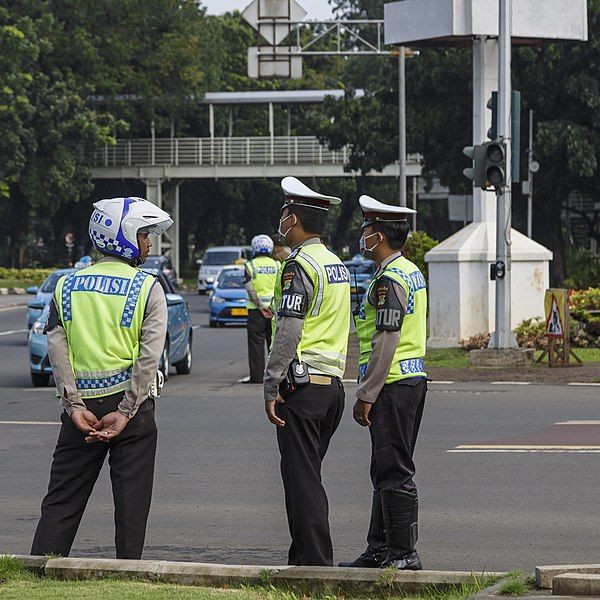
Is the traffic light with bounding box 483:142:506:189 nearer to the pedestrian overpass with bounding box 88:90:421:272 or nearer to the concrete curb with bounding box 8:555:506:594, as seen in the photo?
the concrete curb with bounding box 8:555:506:594

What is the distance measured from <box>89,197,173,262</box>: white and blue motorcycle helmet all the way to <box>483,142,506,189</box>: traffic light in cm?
1412

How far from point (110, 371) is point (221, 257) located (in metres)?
50.3

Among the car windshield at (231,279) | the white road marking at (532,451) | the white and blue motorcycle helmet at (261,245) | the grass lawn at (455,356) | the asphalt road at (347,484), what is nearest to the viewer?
the asphalt road at (347,484)

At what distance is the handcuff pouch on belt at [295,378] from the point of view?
23.9 ft

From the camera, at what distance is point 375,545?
761 centimetres

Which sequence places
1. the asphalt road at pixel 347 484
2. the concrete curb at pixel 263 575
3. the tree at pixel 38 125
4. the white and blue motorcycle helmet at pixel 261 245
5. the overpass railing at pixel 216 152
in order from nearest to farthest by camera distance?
the concrete curb at pixel 263 575 < the asphalt road at pixel 347 484 < the white and blue motorcycle helmet at pixel 261 245 < the tree at pixel 38 125 < the overpass railing at pixel 216 152

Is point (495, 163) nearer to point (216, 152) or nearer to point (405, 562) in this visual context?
point (405, 562)

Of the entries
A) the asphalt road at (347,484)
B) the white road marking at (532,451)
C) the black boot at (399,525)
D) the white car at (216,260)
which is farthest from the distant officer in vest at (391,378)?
the white car at (216,260)

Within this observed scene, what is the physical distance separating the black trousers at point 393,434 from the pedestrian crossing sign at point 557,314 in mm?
13510

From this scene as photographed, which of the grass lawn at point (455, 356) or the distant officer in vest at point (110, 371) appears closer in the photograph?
the distant officer in vest at point (110, 371)

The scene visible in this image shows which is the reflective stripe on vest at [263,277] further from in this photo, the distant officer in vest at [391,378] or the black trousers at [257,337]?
the distant officer in vest at [391,378]

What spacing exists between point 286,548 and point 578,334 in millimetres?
15915

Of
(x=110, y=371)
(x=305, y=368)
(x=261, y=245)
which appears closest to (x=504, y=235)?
(x=261, y=245)

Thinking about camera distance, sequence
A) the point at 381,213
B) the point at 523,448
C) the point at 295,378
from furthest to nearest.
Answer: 1. the point at 523,448
2. the point at 381,213
3. the point at 295,378
